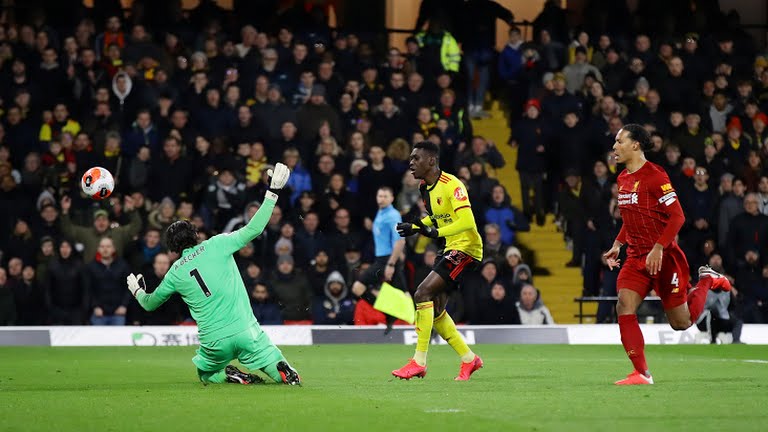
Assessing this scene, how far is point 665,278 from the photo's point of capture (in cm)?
1162

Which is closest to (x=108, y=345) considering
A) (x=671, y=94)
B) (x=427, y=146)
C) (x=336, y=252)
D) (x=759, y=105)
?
(x=336, y=252)

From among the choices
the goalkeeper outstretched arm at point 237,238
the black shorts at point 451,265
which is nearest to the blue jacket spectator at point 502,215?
the black shorts at point 451,265

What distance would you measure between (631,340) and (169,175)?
37.7 ft

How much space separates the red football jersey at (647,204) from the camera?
1145 centimetres

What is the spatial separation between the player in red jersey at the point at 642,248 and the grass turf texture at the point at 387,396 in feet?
1.50

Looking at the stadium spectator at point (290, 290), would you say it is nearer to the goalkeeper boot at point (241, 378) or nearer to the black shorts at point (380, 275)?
the black shorts at point (380, 275)

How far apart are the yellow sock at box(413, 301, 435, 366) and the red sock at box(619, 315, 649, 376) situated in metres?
1.83

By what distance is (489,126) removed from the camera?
87.2ft

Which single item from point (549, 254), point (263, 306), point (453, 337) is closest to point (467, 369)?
point (453, 337)

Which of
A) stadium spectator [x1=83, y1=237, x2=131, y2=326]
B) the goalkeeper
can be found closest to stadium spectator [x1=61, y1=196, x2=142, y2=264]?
stadium spectator [x1=83, y1=237, x2=131, y2=326]

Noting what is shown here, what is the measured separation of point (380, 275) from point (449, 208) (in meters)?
6.38

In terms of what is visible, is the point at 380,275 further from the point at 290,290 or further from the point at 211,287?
the point at 211,287

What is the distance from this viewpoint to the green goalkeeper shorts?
11.4 meters

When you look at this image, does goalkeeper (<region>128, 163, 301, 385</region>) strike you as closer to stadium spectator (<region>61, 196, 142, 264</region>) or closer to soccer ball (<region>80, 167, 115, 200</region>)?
soccer ball (<region>80, 167, 115, 200</region>)
